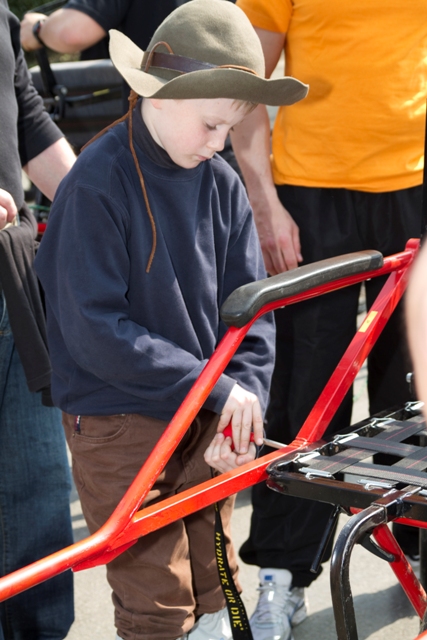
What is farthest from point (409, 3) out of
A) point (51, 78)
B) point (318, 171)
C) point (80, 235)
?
point (51, 78)

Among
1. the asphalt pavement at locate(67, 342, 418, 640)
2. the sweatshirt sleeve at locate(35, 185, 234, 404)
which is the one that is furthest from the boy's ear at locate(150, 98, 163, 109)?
the asphalt pavement at locate(67, 342, 418, 640)

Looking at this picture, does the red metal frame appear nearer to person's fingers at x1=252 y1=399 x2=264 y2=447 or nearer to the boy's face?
person's fingers at x1=252 y1=399 x2=264 y2=447

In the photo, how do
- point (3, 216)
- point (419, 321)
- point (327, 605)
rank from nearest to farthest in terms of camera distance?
point (419, 321), point (3, 216), point (327, 605)

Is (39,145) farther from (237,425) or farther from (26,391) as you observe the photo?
(237,425)

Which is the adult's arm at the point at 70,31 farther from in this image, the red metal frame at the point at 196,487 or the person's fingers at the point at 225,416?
the person's fingers at the point at 225,416

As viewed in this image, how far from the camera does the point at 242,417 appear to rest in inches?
68.2

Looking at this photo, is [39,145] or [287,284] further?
[39,145]

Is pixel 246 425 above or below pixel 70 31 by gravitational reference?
below

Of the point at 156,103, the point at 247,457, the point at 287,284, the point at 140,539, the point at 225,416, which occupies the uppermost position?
the point at 156,103

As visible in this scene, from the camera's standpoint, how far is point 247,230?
1.96m

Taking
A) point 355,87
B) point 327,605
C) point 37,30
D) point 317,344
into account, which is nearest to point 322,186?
point 355,87

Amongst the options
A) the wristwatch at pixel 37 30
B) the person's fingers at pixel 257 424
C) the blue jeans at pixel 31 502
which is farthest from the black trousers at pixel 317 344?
the wristwatch at pixel 37 30

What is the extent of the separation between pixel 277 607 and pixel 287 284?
3.69 feet

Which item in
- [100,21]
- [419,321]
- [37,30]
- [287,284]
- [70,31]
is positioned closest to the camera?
[419,321]
